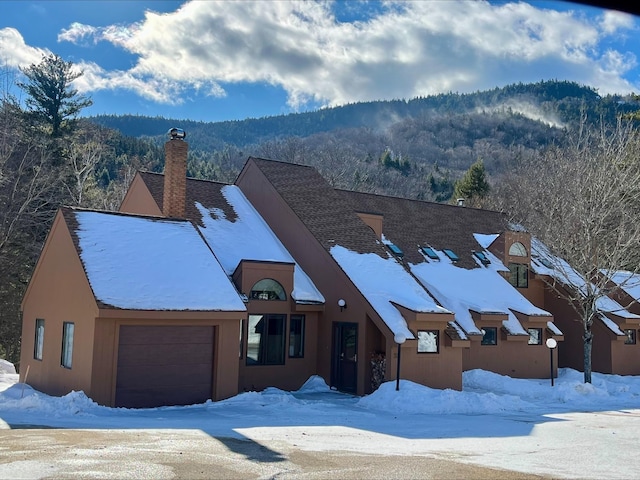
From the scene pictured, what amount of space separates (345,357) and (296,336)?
1605 millimetres

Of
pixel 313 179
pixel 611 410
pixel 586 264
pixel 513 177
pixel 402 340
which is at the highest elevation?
pixel 513 177

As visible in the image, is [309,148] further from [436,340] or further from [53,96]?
[436,340]

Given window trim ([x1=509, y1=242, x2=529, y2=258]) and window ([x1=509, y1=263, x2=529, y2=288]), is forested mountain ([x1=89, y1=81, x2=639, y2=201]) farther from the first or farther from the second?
window ([x1=509, y1=263, x2=529, y2=288])

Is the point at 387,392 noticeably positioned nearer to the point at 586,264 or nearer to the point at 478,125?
the point at 586,264

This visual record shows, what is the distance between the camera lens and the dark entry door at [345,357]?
1833 cm

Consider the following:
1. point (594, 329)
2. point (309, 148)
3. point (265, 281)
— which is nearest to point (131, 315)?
point (265, 281)

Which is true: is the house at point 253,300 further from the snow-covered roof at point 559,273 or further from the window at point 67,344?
the snow-covered roof at point 559,273

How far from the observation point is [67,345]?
51.7ft

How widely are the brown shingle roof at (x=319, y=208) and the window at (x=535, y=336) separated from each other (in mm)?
7256

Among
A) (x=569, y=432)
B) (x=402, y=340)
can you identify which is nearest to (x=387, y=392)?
(x=402, y=340)

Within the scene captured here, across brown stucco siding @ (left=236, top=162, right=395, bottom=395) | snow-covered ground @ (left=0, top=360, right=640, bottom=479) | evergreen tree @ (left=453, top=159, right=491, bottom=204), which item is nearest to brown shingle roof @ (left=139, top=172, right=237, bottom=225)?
brown stucco siding @ (left=236, top=162, right=395, bottom=395)

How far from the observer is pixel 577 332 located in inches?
1029

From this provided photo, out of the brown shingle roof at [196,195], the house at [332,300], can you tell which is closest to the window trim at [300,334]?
the house at [332,300]

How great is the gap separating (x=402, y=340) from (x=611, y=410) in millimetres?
6321
